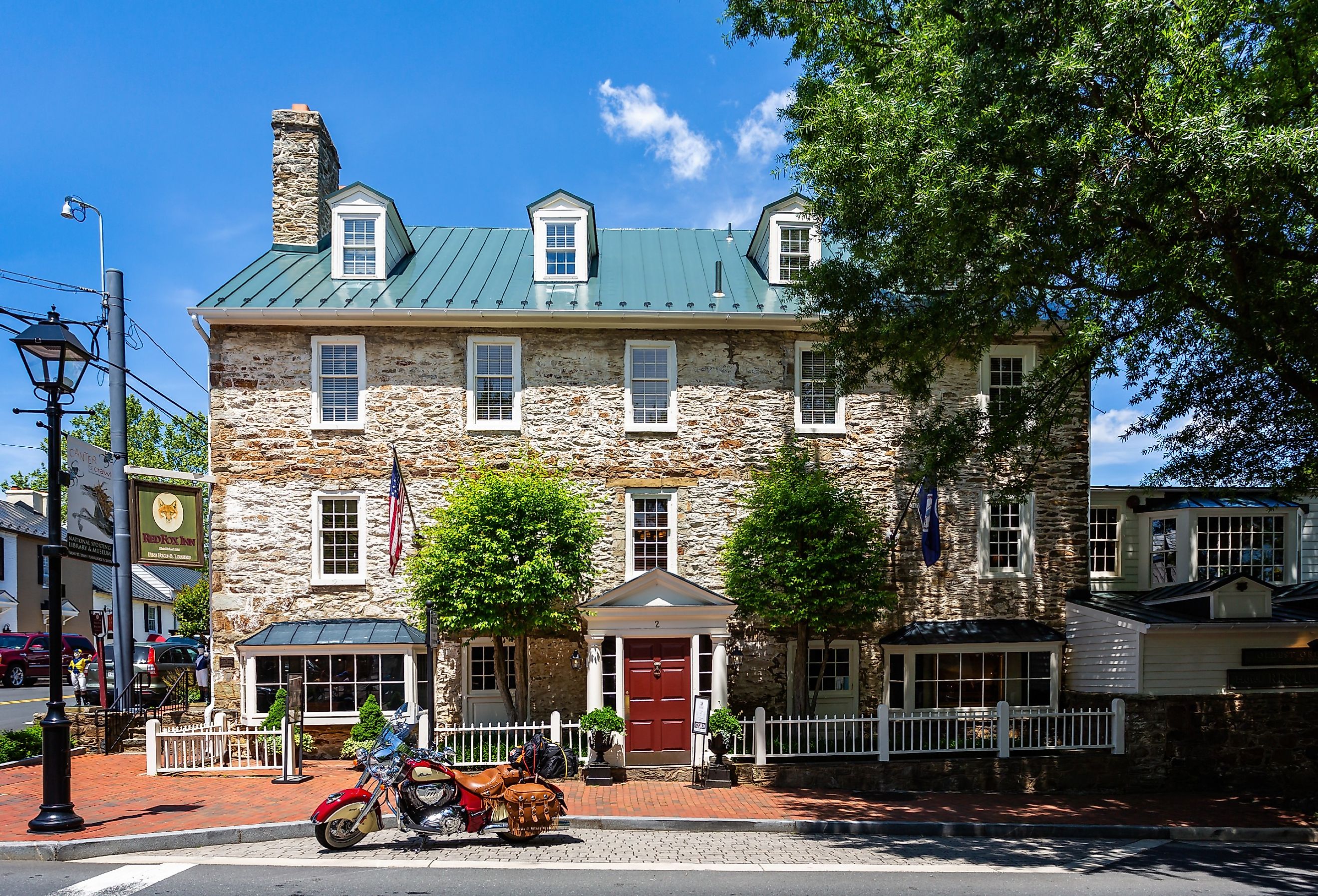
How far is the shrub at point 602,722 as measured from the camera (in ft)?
46.1

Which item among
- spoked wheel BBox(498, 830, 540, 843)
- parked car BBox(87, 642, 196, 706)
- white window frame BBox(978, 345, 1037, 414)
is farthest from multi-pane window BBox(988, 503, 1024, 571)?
parked car BBox(87, 642, 196, 706)

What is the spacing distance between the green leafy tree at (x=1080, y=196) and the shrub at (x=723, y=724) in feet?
17.0

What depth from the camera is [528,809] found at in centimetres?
1008

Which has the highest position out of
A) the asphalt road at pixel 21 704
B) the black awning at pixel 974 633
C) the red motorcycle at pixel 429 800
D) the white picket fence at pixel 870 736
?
the black awning at pixel 974 633

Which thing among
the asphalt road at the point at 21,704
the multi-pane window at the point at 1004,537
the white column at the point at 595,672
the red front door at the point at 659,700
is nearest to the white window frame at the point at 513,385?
the white column at the point at 595,672

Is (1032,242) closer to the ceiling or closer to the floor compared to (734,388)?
closer to the ceiling

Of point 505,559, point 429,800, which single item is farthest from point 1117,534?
point 429,800

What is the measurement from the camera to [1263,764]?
15.3 meters

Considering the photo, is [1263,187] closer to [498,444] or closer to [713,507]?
[713,507]

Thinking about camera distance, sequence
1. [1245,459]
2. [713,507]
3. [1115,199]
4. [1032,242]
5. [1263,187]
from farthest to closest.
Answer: [713,507]
[1245,459]
[1032,242]
[1115,199]
[1263,187]

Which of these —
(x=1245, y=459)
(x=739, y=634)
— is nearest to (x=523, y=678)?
(x=739, y=634)

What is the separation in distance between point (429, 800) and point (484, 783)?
628 mm

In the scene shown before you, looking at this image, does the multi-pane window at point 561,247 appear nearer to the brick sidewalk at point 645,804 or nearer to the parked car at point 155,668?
A: the brick sidewalk at point 645,804

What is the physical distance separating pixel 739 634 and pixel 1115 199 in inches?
402
